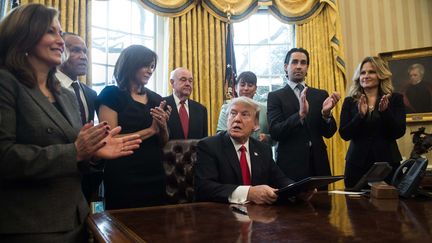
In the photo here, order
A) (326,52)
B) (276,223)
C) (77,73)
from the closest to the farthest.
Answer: (276,223), (77,73), (326,52)

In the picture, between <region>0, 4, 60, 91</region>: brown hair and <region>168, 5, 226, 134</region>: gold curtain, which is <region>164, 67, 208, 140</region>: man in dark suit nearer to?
<region>168, 5, 226, 134</region>: gold curtain

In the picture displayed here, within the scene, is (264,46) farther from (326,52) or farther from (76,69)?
(76,69)

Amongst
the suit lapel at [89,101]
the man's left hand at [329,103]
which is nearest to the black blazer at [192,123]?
the suit lapel at [89,101]

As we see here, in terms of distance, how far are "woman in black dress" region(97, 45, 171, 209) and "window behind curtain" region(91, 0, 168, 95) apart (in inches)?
74.4

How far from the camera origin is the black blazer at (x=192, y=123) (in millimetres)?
3104

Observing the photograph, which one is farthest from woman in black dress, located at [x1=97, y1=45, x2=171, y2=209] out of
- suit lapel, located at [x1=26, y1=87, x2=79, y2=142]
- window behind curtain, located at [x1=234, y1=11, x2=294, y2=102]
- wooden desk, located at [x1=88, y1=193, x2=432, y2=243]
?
window behind curtain, located at [x1=234, y1=11, x2=294, y2=102]

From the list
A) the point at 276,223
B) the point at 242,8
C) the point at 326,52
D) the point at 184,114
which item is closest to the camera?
the point at 276,223

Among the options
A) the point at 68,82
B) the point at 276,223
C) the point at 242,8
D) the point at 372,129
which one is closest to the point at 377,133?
the point at 372,129

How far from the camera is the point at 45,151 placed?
4.59 feet

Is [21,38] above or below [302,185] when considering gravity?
above

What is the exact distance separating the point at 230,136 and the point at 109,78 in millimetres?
2673

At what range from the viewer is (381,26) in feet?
18.1

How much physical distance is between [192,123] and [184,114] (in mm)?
121

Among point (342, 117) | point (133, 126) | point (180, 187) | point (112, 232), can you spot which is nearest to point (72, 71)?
point (133, 126)
